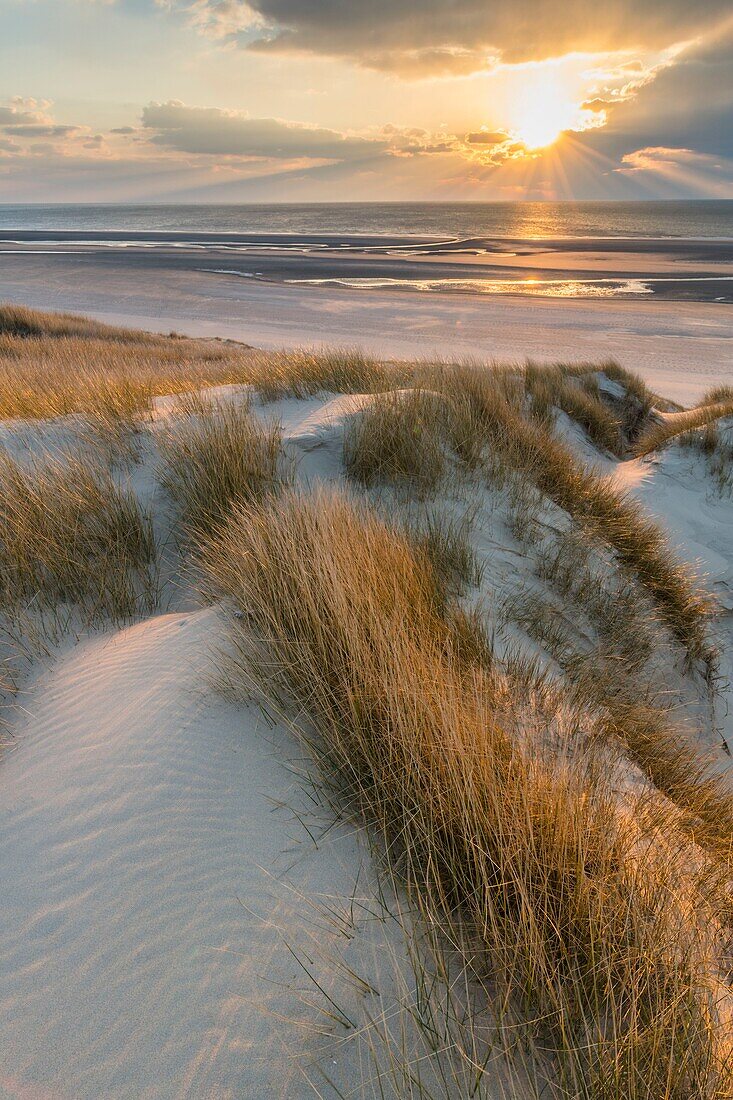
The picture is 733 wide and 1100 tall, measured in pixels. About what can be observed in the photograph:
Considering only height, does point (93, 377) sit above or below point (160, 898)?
above

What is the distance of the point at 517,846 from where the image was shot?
140 centimetres

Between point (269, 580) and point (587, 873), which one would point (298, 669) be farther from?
point (587, 873)

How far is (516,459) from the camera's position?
5367 millimetres

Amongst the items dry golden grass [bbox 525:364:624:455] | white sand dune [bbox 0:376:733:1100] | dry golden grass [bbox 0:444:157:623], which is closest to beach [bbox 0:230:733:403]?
dry golden grass [bbox 525:364:624:455]

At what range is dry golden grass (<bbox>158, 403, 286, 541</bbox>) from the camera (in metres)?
3.83

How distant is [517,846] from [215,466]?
3.18 m

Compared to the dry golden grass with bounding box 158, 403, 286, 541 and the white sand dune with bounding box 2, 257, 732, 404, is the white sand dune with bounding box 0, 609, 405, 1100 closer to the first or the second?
the dry golden grass with bounding box 158, 403, 286, 541

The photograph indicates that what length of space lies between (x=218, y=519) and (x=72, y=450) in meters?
1.47

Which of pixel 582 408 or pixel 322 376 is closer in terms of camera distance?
pixel 322 376

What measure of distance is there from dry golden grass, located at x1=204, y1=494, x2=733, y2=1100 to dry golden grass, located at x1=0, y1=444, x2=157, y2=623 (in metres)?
1.15

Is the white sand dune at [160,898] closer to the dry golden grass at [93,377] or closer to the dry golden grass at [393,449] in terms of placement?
the dry golden grass at [393,449]

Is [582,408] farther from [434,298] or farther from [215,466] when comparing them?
[434,298]

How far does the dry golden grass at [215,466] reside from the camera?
3.83m

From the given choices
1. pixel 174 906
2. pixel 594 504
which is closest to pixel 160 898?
pixel 174 906
